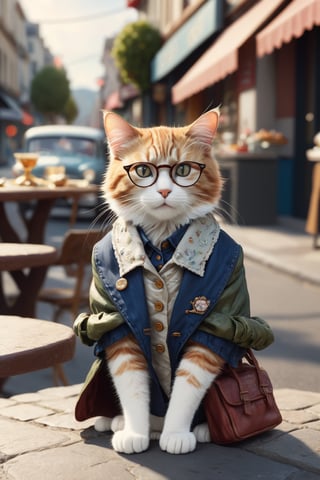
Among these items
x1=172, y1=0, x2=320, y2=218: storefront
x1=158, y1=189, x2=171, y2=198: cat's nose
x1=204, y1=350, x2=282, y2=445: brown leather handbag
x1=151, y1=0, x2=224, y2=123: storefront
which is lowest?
x1=204, y1=350, x2=282, y2=445: brown leather handbag

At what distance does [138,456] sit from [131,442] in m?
0.05

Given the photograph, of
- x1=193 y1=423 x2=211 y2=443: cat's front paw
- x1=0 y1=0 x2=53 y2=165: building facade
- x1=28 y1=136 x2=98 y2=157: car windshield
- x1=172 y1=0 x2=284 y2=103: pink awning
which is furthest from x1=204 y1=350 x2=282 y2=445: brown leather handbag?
x1=0 y1=0 x2=53 y2=165: building facade

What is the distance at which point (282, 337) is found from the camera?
529 cm

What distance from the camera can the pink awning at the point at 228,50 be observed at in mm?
11438

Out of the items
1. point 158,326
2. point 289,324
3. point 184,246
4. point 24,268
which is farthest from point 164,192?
point 289,324

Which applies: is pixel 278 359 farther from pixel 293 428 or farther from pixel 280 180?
pixel 280 180

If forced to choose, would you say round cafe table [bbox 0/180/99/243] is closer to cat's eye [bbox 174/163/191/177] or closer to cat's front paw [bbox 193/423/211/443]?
cat's eye [bbox 174/163/191/177]

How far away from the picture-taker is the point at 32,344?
222 centimetres

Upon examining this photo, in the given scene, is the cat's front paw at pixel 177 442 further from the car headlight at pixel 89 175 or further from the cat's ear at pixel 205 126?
the car headlight at pixel 89 175


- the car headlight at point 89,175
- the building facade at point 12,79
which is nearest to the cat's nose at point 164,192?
the car headlight at point 89,175

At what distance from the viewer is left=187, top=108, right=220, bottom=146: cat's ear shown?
258 centimetres

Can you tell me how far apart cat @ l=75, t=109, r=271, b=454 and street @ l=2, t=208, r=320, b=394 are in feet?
5.84

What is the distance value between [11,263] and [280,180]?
9711 millimetres

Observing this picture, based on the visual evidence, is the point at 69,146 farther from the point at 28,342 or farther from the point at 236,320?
the point at 28,342
